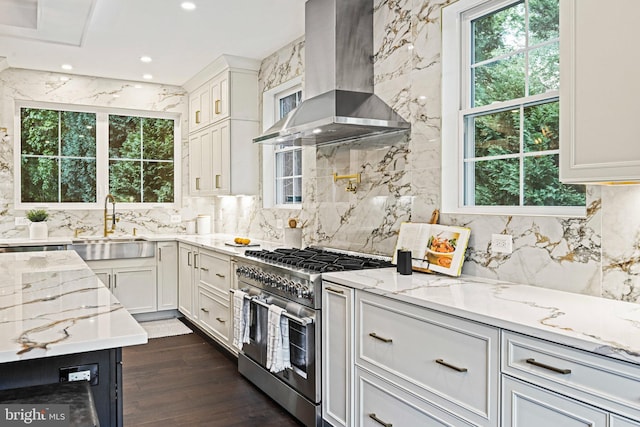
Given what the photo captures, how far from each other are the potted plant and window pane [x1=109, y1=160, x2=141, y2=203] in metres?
0.88

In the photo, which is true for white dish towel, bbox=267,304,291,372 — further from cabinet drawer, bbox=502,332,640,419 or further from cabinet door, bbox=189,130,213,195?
cabinet door, bbox=189,130,213,195

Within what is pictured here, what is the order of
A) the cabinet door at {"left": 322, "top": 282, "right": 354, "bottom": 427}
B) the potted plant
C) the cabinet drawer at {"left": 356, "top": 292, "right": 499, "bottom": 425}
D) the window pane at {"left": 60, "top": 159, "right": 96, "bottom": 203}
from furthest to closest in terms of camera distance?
1. the window pane at {"left": 60, "top": 159, "right": 96, "bottom": 203}
2. the potted plant
3. the cabinet door at {"left": 322, "top": 282, "right": 354, "bottom": 427}
4. the cabinet drawer at {"left": 356, "top": 292, "right": 499, "bottom": 425}

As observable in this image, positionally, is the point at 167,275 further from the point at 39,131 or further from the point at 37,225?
the point at 39,131

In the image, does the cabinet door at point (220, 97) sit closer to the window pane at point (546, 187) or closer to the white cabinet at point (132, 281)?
the white cabinet at point (132, 281)

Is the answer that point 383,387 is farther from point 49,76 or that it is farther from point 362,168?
point 49,76

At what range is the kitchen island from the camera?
1.40m

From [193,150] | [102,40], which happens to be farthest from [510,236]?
[193,150]

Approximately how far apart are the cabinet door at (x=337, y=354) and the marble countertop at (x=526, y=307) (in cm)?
10

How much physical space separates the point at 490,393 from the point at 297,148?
334cm

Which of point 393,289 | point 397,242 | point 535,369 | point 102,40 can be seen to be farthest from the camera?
point 102,40

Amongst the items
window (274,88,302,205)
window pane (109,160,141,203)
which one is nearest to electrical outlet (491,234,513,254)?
window (274,88,302,205)

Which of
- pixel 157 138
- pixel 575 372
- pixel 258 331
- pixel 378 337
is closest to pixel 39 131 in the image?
pixel 157 138

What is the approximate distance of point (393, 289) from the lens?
7.51 feet

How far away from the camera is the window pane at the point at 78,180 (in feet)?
18.9
